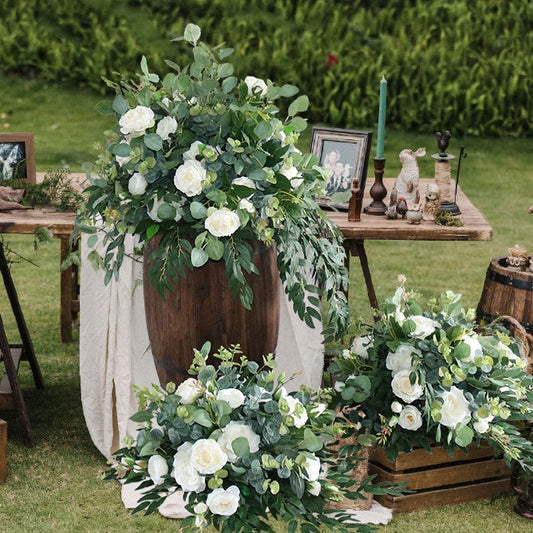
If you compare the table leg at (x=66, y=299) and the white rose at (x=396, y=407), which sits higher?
the white rose at (x=396, y=407)

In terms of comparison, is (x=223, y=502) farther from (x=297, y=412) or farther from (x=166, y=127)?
(x=166, y=127)

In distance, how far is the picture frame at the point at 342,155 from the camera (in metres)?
3.95

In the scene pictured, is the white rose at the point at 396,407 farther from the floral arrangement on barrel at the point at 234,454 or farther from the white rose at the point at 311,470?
the white rose at the point at 311,470

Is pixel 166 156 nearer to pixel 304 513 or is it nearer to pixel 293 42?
pixel 304 513

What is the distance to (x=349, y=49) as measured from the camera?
9289mm

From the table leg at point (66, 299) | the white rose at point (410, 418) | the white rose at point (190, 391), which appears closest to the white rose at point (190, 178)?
the white rose at point (190, 391)

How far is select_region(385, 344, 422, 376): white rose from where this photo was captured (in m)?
2.71

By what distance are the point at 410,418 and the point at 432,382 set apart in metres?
0.12

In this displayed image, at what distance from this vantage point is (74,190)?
13.0 ft

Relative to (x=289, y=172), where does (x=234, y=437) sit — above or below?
below

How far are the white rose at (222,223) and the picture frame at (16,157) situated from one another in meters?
1.69

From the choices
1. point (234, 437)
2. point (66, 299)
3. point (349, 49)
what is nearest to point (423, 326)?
point (234, 437)

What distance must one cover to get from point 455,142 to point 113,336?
580 centimetres

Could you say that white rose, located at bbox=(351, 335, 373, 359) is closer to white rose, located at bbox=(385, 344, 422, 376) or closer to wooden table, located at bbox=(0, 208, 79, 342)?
white rose, located at bbox=(385, 344, 422, 376)
